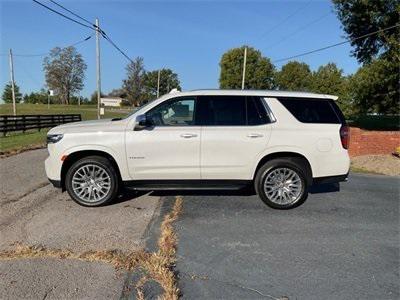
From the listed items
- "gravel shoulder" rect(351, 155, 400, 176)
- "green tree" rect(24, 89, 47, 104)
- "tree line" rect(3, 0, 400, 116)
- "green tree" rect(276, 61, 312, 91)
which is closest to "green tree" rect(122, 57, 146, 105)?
"tree line" rect(3, 0, 400, 116)

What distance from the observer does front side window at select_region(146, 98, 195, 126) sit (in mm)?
6520

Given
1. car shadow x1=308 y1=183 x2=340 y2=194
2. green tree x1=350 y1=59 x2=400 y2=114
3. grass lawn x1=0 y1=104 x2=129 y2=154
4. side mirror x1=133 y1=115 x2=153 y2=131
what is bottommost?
grass lawn x1=0 y1=104 x2=129 y2=154

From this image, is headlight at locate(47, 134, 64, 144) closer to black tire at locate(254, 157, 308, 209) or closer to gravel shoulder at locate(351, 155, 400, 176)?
black tire at locate(254, 157, 308, 209)

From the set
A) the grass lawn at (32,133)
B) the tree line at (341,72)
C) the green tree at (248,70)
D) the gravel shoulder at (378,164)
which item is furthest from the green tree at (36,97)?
the gravel shoulder at (378,164)

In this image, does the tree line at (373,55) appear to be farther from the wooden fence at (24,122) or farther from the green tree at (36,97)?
the green tree at (36,97)

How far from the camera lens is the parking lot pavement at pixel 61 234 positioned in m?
3.80

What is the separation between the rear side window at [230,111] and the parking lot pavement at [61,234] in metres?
1.66

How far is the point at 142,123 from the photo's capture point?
636 centimetres

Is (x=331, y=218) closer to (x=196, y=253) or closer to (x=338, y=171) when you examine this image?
(x=338, y=171)

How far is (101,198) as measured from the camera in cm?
653

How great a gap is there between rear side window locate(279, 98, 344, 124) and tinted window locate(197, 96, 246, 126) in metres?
0.68

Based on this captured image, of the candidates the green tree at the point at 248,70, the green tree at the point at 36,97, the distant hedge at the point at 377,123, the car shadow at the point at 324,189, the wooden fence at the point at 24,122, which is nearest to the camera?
the car shadow at the point at 324,189

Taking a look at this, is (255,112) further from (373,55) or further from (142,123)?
(373,55)

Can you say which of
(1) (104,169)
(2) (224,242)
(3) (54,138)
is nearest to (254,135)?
(2) (224,242)
